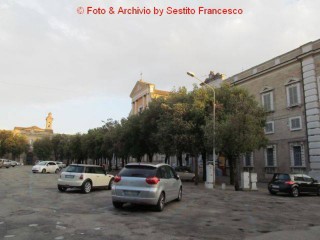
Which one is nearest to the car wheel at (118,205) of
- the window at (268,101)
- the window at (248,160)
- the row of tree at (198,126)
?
the row of tree at (198,126)

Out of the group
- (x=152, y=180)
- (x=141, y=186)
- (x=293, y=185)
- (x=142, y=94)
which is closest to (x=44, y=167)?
(x=142, y=94)

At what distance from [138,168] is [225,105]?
18.3 metres

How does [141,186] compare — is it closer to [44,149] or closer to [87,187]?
[87,187]

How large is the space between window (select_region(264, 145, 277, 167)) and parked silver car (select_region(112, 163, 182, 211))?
2199cm

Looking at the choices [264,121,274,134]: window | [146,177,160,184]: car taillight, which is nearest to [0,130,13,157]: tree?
[264,121,274,134]: window

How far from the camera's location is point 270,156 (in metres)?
32.4

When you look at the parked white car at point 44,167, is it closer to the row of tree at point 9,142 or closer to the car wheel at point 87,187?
the car wheel at point 87,187

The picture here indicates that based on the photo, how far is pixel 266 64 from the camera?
3306 centimetres

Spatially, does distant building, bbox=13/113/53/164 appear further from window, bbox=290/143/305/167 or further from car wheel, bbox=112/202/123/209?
car wheel, bbox=112/202/123/209

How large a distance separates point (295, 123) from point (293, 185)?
11.5 metres

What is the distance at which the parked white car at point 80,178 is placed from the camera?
696 inches

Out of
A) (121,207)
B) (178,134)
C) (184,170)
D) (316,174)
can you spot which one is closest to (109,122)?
(184,170)

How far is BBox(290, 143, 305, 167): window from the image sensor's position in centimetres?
2851

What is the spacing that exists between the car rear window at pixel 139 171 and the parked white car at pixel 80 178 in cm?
660
